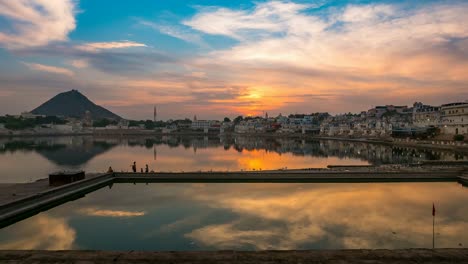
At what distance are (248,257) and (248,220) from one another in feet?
31.6

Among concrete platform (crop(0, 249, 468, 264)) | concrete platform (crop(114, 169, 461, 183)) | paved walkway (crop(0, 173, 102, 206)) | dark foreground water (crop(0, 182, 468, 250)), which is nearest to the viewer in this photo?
concrete platform (crop(0, 249, 468, 264))

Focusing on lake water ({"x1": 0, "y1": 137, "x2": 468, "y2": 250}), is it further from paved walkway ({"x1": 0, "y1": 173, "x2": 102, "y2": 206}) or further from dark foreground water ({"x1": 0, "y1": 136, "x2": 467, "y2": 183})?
dark foreground water ({"x1": 0, "y1": 136, "x2": 467, "y2": 183})

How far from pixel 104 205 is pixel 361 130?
176514 millimetres

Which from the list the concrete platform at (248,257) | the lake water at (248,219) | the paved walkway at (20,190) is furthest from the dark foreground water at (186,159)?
the concrete platform at (248,257)

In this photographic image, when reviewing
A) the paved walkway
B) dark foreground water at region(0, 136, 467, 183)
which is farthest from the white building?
the paved walkway

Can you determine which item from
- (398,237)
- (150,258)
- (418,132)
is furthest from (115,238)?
(418,132)

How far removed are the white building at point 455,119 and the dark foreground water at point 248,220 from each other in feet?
282

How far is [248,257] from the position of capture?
1237cm

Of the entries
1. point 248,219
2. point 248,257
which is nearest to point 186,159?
point 248,219

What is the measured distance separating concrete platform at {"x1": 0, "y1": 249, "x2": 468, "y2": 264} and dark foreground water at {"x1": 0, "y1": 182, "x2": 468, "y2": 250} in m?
4.40

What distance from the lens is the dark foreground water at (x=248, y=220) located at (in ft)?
58.3

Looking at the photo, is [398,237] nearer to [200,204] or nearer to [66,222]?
[200,204]

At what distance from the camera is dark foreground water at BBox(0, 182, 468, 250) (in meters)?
17.8

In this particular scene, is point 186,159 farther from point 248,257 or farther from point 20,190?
point 248,257
